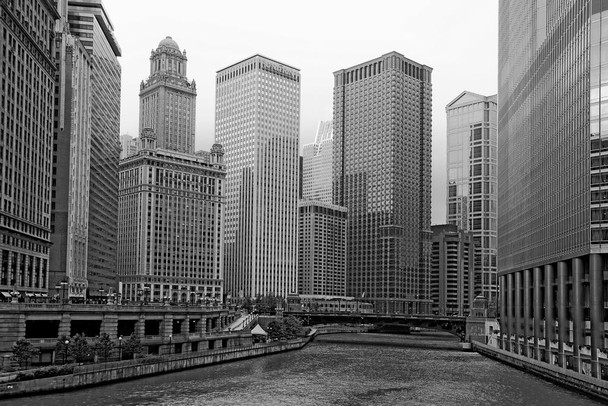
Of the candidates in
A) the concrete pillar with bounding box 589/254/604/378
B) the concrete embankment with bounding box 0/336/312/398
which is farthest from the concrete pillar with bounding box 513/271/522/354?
the concrete embankment with bounding box 0/336/312/398

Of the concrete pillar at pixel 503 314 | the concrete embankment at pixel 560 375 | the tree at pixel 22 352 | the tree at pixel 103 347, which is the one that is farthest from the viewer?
the concrete pillar at pixel 503 314

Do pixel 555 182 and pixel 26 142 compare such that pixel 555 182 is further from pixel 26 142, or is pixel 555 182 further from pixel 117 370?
pixel 26 142

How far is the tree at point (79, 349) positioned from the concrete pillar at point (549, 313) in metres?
73.8

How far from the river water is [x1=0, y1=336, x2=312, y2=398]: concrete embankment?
1.48 m

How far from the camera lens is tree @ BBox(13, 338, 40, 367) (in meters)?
90.1

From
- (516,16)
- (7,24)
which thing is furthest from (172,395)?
(516,16)

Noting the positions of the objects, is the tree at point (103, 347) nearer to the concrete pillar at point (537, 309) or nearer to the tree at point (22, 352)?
the tree at point (22, 352)

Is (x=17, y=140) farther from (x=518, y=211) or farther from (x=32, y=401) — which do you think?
(x=518, y=211)

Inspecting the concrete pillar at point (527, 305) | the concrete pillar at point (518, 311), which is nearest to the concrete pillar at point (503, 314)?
the concrete pillar at point (518, 311)

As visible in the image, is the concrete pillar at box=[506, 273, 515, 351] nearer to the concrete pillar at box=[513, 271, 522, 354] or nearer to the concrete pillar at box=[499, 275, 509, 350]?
the concrete pillar at box=[499, 275, 509, 350]

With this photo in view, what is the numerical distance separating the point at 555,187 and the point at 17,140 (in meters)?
91.7

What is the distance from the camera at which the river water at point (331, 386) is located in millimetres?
85938

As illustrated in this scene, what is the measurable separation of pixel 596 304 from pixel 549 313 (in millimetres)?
24715

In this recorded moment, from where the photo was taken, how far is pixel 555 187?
412 ft
